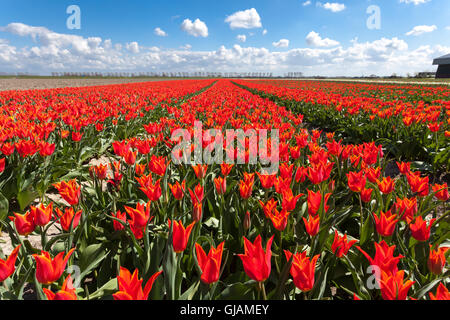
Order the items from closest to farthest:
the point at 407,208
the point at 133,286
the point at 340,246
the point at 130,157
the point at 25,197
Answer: the point at 133,286 < the point at 340,246 < the point at 407,208 < the point at 130,157 < the point at 25,197

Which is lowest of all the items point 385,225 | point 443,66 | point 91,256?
point 91,256

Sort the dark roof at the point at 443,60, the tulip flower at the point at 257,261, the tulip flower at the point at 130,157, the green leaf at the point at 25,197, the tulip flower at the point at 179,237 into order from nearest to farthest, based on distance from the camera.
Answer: the tulip flower at the point at 257,261, the tulip flower at the point at 179,237, the tulip flower at the point at 130,157, the green leaf at the point at 25,197, the dark roof at the point at 443,60

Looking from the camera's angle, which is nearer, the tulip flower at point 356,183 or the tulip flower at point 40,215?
the tulip flower at point 40,215

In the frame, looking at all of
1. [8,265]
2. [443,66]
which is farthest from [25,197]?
[443,66]

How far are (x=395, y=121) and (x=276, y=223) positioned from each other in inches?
219

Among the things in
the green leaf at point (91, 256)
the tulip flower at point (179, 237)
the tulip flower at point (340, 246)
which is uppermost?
the tulip flower at point (179, 237)

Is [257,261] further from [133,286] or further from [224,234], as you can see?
[224,234]

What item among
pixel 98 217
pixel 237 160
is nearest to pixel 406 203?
pixel 237 160

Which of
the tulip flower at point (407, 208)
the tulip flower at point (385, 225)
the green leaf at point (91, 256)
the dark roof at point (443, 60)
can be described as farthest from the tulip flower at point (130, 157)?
the dark roof at point (443, 60)

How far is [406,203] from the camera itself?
1.68m

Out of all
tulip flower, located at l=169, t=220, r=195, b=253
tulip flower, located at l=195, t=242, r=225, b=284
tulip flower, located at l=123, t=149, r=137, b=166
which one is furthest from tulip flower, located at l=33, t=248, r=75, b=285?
tulip flower, located at l=123, t=149, r=137, b=166

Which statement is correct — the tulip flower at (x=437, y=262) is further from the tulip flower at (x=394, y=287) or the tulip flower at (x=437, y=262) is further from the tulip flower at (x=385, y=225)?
the tulip flower at (x=394, y=287)

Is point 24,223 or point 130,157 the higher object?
point 130,157
